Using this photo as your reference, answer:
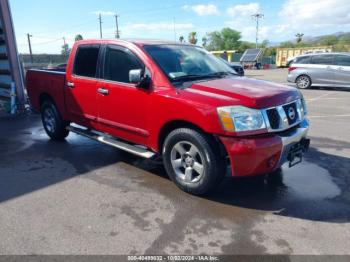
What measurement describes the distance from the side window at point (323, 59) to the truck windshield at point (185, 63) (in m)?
11.1

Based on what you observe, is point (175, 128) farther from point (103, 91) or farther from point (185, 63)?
point (103, 91)

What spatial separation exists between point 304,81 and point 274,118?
41.7 ft

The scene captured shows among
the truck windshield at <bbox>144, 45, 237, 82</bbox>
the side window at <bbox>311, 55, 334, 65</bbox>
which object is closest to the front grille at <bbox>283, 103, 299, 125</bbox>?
the truck windshield at <bbox>144, 45, 237, 82</bbox>

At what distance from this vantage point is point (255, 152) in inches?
132

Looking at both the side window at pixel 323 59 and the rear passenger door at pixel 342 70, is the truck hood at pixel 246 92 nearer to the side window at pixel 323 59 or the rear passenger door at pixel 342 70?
the rear passenger door at pixel 342 70

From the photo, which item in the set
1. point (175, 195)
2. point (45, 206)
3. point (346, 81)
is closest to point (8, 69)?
point (45, 206)

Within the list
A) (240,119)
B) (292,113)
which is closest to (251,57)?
(292,113)

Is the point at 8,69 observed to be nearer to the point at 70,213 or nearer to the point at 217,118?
the point at 70,213

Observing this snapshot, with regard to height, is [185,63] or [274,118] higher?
[185,63]

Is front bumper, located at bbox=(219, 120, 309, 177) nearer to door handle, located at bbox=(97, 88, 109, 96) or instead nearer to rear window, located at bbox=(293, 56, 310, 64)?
door handle, located at bbox=(97, 88, 109, 96)

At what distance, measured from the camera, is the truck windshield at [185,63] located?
A: 4172 millimetres

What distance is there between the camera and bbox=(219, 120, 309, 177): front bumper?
3359 mm

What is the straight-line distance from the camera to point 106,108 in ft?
15.6

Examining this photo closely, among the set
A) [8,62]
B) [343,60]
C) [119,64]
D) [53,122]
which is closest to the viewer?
[119,64]
